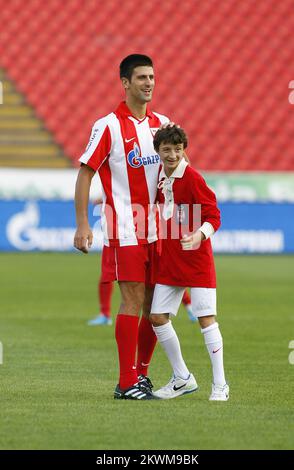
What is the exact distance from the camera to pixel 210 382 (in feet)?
24.3

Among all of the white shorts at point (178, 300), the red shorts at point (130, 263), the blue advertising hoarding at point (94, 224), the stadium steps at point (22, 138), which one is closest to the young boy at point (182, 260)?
the white shorts at point (178, 300)

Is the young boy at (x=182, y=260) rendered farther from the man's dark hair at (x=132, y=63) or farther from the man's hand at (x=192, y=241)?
the man's dark hair at (x=132, y=63)

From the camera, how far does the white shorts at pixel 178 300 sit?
6.52 meters

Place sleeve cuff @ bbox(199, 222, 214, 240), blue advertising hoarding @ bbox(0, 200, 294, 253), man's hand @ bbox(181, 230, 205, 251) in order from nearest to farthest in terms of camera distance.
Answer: man's hand @ bbox(181, 230, 205, 251), sleeve cuff @ bbox(199, 222, 214, 240), blue advertising hoarding @ bbox(0, 200, 294, 253)

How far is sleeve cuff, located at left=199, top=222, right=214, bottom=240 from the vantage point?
638cm

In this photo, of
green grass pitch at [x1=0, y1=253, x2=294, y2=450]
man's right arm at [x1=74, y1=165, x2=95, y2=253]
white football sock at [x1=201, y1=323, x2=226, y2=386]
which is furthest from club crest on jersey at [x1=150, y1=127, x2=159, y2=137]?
green grass pitch at [x1=0, y1=253, x2=294, y2=450]

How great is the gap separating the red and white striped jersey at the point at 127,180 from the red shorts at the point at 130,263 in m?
0.05

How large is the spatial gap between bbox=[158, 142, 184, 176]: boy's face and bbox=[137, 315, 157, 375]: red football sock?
1.11 meters

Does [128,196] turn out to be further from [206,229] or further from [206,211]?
[206,229]

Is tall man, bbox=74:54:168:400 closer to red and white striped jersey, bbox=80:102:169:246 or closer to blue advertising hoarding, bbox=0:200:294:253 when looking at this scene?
red and white striped jersey, bbox=80:102:169:246

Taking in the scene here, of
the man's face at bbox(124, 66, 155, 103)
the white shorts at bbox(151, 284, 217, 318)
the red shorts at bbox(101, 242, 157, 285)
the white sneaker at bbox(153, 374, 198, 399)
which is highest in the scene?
the man's face at bbox(124, 66, 155, 103)

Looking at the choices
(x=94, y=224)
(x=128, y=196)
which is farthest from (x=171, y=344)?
(x=94, y=224)

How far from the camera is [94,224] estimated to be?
66.2 feet
